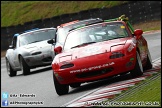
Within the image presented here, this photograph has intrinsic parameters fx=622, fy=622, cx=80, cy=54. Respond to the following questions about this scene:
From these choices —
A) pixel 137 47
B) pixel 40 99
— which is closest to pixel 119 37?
pixel 137 47

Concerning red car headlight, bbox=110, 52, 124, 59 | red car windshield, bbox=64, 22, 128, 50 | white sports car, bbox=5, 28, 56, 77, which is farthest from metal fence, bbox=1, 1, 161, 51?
red car headlight, bbox=110, 52, 124, 59

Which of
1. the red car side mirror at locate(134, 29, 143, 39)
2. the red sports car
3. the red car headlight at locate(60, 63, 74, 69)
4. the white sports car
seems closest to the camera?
the red sports car

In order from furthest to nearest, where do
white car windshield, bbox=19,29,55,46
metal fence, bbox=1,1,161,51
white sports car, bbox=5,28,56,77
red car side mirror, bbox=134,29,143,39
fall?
metal fence, bbox=1,1,161,51, white car windshield, bbox=19,29,55,46, white sports car, bbox=5,28,56,77, red car side mirror, bbox=134,29,143,39

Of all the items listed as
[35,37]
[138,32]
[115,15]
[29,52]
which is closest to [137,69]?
[138,32]

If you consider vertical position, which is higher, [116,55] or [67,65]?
[116,55]

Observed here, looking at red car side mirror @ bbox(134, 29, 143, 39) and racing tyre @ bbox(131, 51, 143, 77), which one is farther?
red car side mirror @ bbox(134, 29, 143, 39)

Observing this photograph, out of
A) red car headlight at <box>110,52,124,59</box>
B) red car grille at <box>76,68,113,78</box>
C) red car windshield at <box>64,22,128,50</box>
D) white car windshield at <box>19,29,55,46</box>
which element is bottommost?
white car windshield at <box>19,29,55,46</box>

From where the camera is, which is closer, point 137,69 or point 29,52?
point 137,69

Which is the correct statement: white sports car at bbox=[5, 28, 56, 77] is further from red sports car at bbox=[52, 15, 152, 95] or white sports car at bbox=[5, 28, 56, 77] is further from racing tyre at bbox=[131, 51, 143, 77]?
racing tyre at bbox=[131, 51, 143, 77]

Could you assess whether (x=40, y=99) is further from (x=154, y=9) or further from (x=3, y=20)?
(x=3, y=20)

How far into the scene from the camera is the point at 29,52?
68.9 feet

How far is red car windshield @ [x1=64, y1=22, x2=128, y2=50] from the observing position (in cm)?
1320

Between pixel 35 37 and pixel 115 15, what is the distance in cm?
1798

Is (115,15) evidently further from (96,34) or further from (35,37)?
(96,34)
